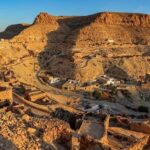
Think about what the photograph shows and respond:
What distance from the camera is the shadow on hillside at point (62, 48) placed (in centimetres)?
5259

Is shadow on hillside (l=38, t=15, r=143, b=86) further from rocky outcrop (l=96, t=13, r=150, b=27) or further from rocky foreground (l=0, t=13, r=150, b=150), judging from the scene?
rocky outcrop (l=96, t=13, r=150, b=27)

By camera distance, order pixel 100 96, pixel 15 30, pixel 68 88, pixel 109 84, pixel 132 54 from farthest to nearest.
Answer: pixel 15 30
pixel 132 54
pixel 109 84
pixel 68 88
pixel 100 96

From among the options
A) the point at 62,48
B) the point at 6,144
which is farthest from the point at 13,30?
the point at 6,144

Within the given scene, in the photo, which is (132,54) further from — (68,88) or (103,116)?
(103,116)

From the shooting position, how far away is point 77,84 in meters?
44.3

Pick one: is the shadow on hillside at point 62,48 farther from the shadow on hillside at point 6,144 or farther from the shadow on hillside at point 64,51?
the shadow on hillside at point 6,144

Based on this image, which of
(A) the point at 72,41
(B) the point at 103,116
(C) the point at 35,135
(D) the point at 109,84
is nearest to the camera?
(C) the point at 35,135

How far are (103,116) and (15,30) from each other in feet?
202

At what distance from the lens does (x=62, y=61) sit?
2188 inches

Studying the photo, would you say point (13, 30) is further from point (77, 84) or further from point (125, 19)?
point (77, 84)

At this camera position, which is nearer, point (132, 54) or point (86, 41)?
point (132, 54)

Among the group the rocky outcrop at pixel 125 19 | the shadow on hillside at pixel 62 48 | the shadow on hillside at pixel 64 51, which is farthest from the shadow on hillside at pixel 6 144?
the rocky outcrop at pixel 125 19

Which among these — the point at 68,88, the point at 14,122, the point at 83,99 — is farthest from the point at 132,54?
the point at 14,122

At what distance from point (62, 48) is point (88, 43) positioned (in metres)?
4.26
